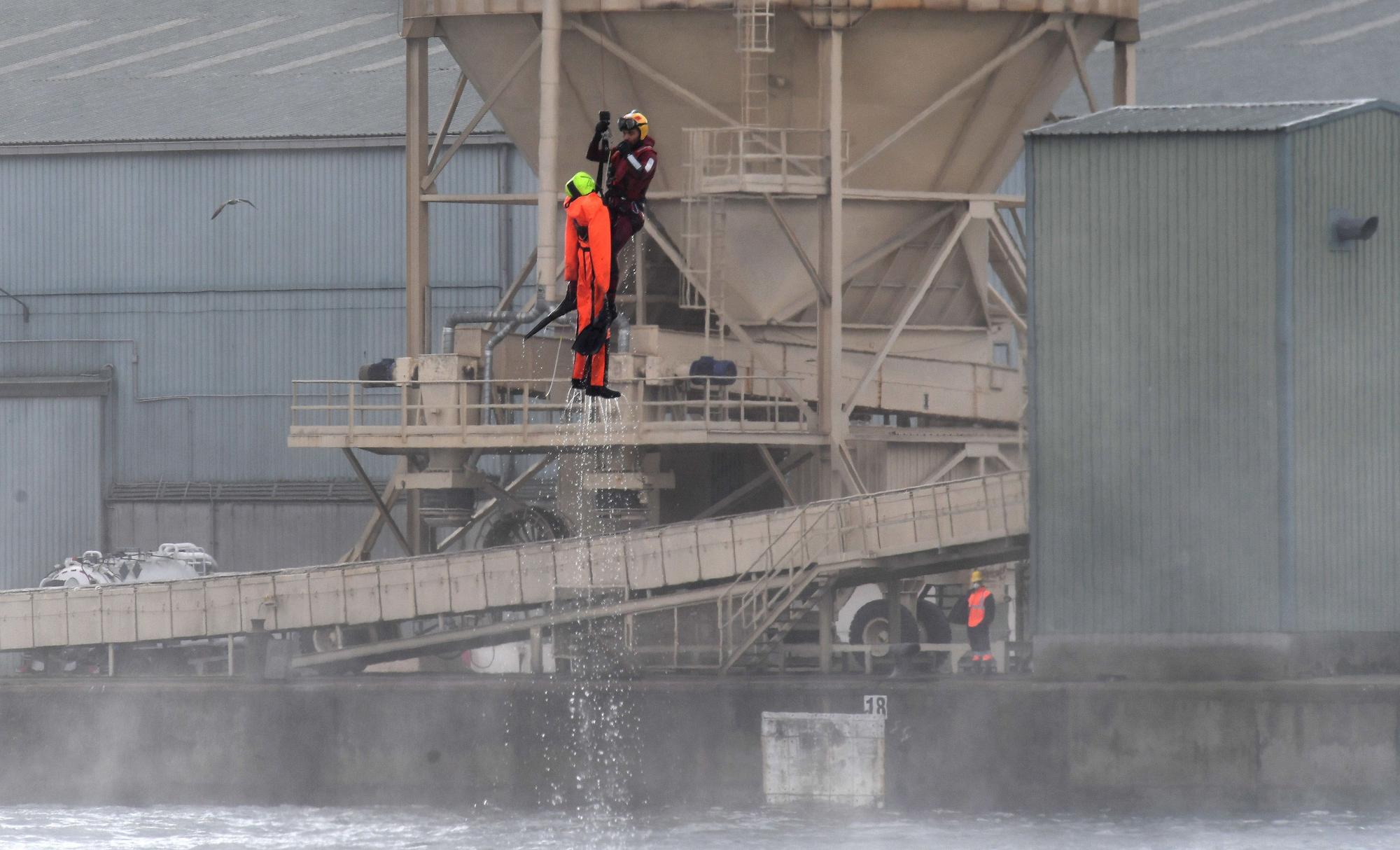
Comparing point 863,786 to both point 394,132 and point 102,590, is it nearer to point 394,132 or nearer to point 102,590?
point 102,590

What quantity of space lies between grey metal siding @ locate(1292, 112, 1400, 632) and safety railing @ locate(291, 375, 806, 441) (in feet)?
27.1

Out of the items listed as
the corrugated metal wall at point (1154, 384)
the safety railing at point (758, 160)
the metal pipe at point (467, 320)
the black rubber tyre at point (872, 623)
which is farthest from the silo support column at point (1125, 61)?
the metal pipe at point (467, 320)

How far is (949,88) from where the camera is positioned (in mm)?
33125

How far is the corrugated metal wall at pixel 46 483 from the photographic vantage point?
4481cm

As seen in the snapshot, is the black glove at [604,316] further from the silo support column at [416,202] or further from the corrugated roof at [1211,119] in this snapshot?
the silo support column at [416,202]

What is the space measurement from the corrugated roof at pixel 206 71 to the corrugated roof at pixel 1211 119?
1933cm

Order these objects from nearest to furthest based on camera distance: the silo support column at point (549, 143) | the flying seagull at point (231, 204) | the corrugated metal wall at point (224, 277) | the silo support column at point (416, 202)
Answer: the silo support column at point (549, 143) < the silo support column at point (416, 202) < the corrugated metal wall at point (224, 277) < the flying seagull at point (231, 204)

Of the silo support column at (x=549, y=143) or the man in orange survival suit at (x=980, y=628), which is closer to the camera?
the man in orange survival suit at (x=980, y=628)

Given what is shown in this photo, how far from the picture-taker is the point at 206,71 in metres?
48.2

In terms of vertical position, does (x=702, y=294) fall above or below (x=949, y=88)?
below

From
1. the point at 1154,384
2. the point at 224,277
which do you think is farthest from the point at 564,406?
the point at 224,277

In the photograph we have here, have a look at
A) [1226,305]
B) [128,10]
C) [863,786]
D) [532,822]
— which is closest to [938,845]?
[863,786]

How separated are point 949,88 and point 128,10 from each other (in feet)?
85.8

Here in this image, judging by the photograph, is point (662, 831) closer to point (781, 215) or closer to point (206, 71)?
point (781, 215)
